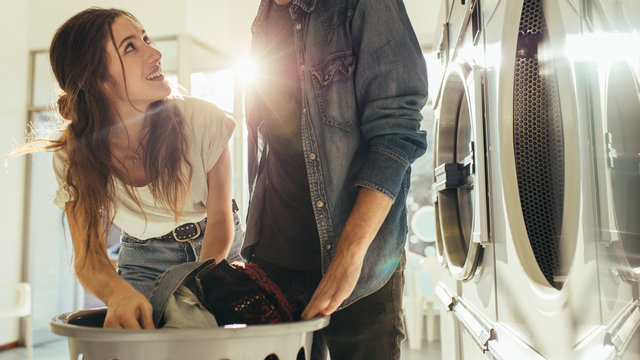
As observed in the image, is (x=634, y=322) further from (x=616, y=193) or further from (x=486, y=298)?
(x=486, y=298)

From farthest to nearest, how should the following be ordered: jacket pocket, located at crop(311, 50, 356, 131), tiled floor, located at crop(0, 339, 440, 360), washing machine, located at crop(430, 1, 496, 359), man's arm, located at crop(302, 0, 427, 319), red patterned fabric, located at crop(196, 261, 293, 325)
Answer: tiled floor, located at crop(0, 339, 440, 360) → washing machine, located at crop(430, 1, 496, 359) → jacket pocket, located at crop(311, 50, 356, 131) → man's arm, located at crop(302, 0, 427, 319) → red patterned fabric, located at crop(196, 261, 293, 325)

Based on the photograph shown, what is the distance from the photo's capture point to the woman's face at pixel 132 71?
1064mm

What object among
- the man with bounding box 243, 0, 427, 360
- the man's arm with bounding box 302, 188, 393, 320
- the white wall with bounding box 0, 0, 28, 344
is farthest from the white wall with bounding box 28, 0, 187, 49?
the man's arm with bounding box 302, 188, 393, 320

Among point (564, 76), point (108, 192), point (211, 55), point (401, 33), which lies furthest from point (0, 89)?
point (564, 76)

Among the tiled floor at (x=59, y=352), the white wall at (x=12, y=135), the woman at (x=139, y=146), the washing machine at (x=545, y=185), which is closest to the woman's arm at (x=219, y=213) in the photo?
the woman at (x=139, y=146)

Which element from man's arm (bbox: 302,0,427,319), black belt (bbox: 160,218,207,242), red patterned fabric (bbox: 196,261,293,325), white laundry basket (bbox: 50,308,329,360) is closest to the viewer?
white laundry basket (bbox: 50,308,329,360)

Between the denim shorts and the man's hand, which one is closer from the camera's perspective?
the man's hand

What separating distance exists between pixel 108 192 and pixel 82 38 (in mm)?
365

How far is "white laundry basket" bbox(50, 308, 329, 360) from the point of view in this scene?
0.47 m

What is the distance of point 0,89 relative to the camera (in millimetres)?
3867

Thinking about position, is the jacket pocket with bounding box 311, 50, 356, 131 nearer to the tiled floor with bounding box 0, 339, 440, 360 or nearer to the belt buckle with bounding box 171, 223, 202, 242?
the belt buckle with bounding box 171, 223, 202, 242

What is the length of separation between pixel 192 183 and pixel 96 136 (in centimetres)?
22

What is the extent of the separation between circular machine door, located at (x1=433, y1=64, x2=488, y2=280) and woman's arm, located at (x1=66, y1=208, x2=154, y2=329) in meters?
0.71

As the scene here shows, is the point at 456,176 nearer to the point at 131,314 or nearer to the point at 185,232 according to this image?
the point at 185,232
